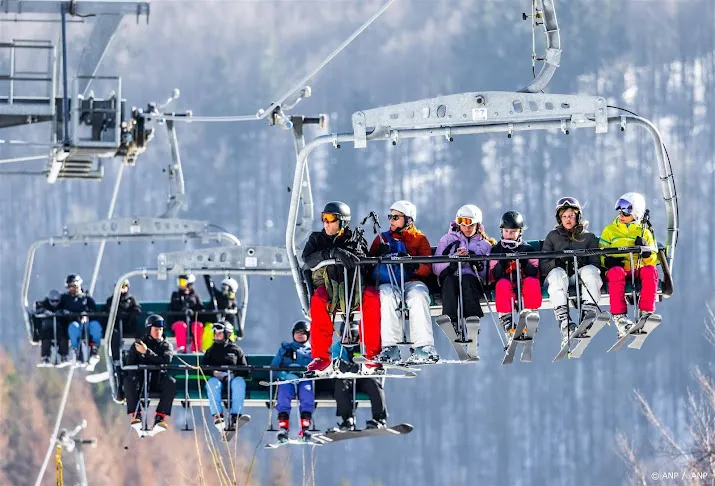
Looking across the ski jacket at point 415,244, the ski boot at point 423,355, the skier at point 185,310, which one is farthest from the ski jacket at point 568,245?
the skier at point 185,310

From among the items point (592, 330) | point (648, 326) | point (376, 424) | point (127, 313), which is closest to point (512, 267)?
point (592, 330)

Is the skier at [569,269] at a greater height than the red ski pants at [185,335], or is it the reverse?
the skier at [569,269]

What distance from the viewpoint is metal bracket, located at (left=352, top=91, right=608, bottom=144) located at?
16844 mm

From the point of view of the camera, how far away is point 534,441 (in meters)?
61.2

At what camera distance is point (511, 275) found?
59.6 feet

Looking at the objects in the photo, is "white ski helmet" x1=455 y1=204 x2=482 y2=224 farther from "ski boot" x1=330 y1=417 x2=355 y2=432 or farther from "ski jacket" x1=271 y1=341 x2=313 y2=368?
"ski jacket" x1=271 y1=341 x2=313 y2=368

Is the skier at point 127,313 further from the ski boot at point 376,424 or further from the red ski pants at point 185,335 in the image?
the ski boot at point 376,424

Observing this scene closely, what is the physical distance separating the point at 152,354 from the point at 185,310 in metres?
4.14

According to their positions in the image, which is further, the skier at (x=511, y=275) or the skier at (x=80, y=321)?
the skier at (x=80, y=321)

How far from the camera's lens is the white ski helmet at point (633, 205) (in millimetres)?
18453

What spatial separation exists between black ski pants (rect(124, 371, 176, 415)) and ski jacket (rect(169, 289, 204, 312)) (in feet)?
15.8

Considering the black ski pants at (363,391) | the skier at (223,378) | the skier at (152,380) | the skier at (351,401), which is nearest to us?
the skier at (351,401)

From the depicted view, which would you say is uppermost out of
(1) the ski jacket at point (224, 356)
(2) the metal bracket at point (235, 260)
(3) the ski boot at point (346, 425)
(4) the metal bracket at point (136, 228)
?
(4) the metal bracket at point (136, 228)

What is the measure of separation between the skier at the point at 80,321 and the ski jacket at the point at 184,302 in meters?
1.00
